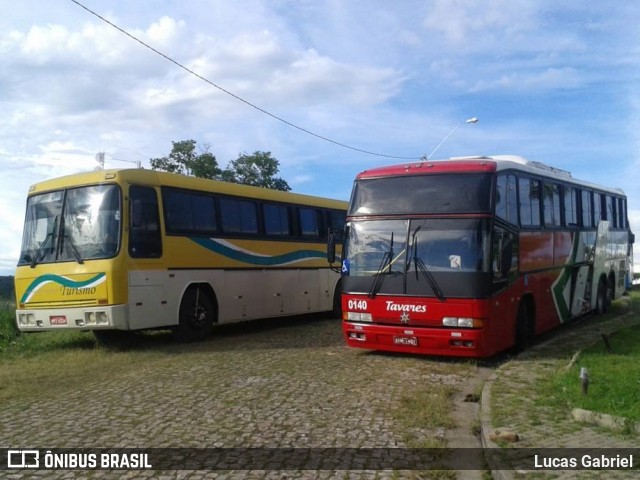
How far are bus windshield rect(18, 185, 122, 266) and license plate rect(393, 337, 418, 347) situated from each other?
521 cm

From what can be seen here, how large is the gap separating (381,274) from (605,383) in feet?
12.5

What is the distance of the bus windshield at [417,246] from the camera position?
1035cm

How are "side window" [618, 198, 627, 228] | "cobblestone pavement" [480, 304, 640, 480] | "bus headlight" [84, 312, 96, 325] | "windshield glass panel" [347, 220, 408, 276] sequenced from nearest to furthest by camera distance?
"cobblestone pavement" [480, 304, 640, 480] < "windshield glass panel" [347, 220, 408, 276] < "bus headlight" [84, 312, 96, 325] < "side window" [618, 198, 627, 228]

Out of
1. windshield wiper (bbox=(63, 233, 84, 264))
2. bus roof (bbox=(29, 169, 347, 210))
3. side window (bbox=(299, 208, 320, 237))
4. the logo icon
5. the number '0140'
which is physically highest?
bus roof (bbox=(29, 169, 347, 210))

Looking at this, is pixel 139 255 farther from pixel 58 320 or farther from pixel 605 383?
pixel 605 383

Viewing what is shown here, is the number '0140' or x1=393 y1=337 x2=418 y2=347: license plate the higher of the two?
the number '0140'

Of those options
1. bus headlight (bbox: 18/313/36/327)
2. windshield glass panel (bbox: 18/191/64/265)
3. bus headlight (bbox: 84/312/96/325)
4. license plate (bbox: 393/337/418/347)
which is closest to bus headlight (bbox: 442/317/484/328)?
license plate (bbox: 393/337/418/347)

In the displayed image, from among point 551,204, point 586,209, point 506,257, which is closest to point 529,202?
point 551,204

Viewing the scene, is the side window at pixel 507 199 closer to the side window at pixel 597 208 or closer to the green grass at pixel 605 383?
the green grass at pixel 605 383

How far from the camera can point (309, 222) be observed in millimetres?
18344

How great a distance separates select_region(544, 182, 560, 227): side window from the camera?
1393cm

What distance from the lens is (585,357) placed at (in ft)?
34.5

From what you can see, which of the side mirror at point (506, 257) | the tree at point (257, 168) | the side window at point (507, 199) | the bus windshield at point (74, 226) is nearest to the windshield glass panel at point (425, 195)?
the side window at point (507, 199)

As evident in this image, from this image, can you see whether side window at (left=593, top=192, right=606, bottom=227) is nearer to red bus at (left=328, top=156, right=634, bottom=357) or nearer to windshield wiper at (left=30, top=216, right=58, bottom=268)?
red bus at (left=328, top=156, right=634, bottom=357)
